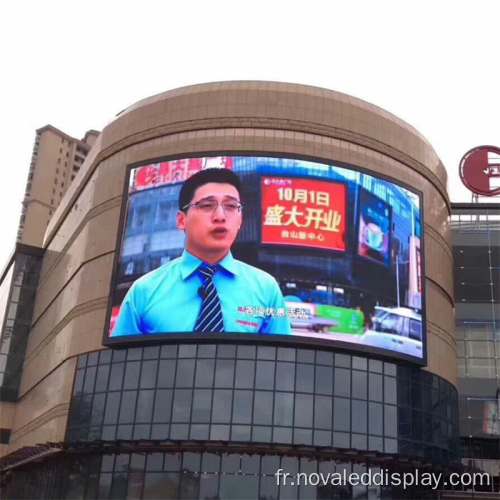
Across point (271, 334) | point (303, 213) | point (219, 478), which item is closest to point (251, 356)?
point (271, 334)

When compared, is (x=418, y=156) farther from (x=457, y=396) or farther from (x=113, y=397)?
(x=113, y=397)

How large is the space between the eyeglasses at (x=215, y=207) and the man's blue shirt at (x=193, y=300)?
2.92 meters

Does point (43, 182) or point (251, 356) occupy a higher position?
point (43, 182)

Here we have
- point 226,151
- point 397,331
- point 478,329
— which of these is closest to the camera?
point 397,331

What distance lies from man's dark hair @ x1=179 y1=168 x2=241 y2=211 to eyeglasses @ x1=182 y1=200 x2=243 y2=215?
2.64 feet

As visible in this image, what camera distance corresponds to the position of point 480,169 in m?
58.7

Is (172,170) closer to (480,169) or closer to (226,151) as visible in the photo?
(226,151)

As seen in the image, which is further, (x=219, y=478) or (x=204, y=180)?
(x=204, y=180)

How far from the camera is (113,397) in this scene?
140 feet

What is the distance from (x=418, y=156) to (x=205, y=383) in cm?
2393

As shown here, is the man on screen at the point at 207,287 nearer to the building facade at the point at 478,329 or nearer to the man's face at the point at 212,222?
the man's face at the point at 212,222

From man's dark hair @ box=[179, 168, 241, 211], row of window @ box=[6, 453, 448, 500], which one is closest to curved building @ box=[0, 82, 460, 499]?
row of window @ box=[6, 453, 448, 500]

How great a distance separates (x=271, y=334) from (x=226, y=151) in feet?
42.9

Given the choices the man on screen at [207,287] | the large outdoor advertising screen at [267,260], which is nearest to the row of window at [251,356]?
the large outdoor advertising screen at [267,260]
